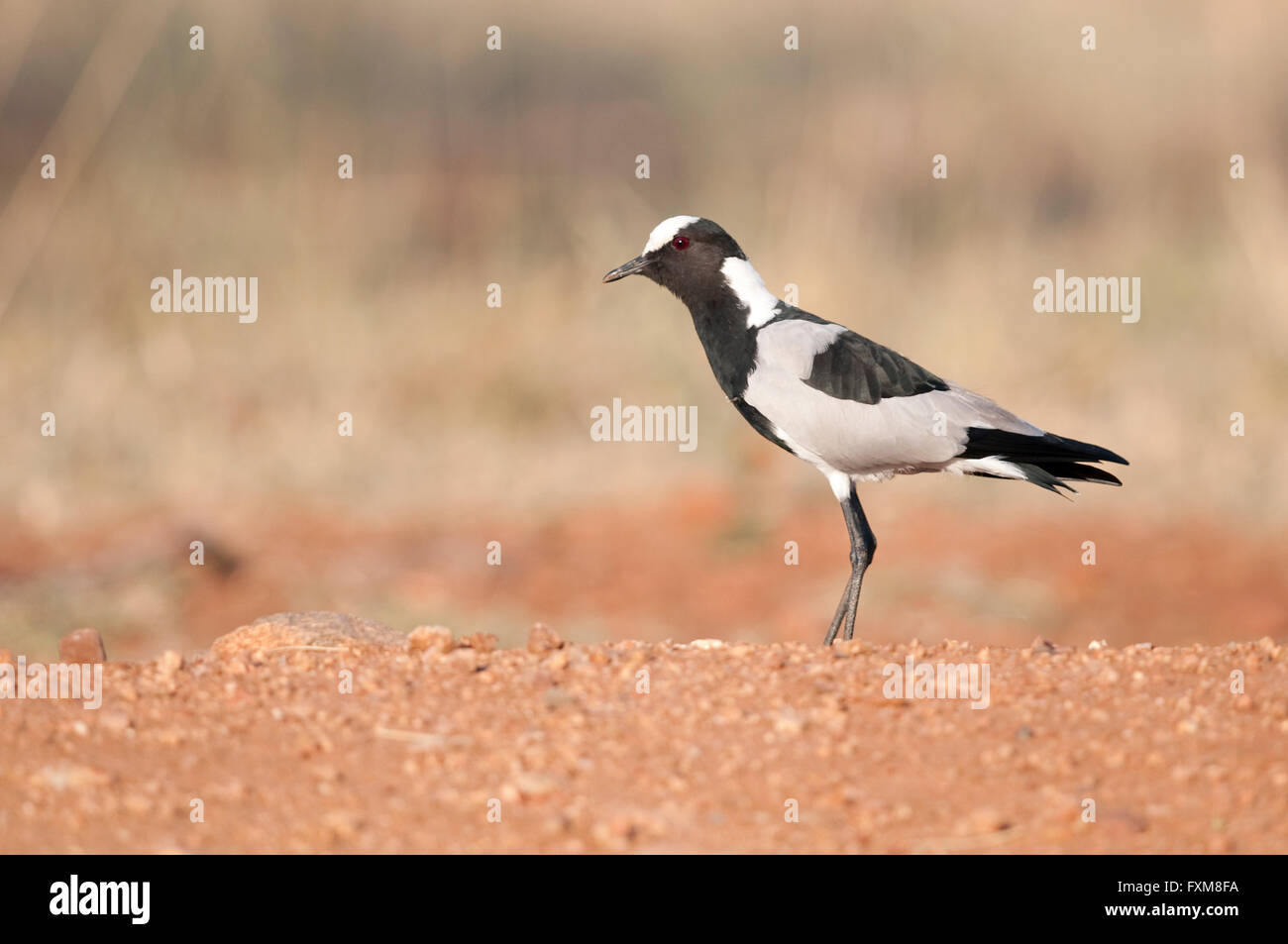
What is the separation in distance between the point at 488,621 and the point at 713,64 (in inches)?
304

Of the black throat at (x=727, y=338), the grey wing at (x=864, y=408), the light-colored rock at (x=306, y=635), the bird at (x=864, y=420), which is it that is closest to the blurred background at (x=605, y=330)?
the black throat at (x=727, y=338)

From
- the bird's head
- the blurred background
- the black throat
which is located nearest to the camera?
the black throat

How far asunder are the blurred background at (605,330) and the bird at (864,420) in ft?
7.89

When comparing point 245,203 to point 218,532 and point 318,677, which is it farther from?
point 318,677

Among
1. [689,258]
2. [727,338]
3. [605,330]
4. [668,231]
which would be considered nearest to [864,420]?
[727,338]

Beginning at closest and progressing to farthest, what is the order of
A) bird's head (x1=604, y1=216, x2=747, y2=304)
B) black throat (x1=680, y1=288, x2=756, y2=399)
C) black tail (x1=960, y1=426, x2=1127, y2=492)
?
1. black tail (x1=960, y1=426, x2=1127, y2=492)
2. black throat (x1=680, y1=288, x2=756, y2=399)
3. bird's head (x1=604, y1=216, x2=747, y2=304)

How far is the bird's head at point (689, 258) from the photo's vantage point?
6.30 m

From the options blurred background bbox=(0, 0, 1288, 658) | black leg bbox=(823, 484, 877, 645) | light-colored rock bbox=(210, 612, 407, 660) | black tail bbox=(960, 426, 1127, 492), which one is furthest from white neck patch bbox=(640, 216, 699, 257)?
blurred background bbox=(0, 0, 1288, 658)

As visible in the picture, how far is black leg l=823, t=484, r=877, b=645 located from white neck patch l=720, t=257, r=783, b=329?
803 millimetres

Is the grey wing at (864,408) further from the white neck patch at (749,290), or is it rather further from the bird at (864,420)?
the white neck patch at (749,290)

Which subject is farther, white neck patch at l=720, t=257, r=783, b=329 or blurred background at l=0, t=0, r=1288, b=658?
blurred background at l=0, t=0, r=1288, b=658

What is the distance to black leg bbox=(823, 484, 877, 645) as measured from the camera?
19.1ft

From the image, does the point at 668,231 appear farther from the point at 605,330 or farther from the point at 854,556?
the point at 605,330

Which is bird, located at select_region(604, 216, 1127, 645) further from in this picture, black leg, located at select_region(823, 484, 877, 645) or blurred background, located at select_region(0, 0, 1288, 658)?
blurred background, located at select_region(0, 0, 1288, 658)
